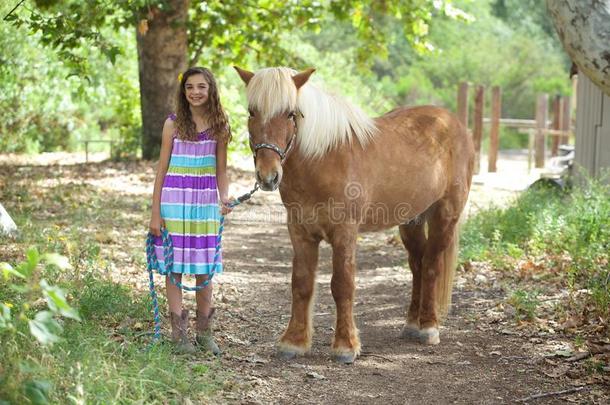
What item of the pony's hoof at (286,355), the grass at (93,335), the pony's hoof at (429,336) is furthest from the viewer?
the pony's hoof at (429,336)

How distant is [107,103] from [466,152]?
1346 centimetres

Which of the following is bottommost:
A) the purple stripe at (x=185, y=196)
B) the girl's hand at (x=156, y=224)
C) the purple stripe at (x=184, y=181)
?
the girl's hand at (x=156, y=224)

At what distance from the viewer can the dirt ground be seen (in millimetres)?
4375

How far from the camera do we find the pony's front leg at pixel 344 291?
485cm

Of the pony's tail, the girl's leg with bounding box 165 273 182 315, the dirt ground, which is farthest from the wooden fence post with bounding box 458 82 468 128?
the girl's leg with bounding box 165 273 182 315

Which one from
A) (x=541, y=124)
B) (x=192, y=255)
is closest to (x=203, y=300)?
(x=192, y=255)

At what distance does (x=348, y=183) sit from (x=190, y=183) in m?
0.97

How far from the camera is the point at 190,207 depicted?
461 centimetres

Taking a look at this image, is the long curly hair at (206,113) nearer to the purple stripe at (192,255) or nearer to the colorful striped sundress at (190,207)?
the colorful striped sundress at (190,207)

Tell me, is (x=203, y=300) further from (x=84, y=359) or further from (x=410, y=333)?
(x=410, y=333)

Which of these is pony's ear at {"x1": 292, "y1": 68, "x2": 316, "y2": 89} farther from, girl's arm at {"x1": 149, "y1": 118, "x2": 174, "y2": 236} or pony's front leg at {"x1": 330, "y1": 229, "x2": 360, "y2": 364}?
pony's front leg at {"x1": 330, "y1": 229, "x2": 360, "y2": 364}

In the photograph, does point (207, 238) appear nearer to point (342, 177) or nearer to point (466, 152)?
point (342, 177)

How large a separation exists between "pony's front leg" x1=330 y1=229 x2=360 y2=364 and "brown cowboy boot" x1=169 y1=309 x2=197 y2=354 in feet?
3.01

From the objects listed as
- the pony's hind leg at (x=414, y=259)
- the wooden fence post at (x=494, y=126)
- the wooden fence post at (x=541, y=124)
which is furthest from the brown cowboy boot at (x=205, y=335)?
the wooden fence post at (x=541, y=124)
